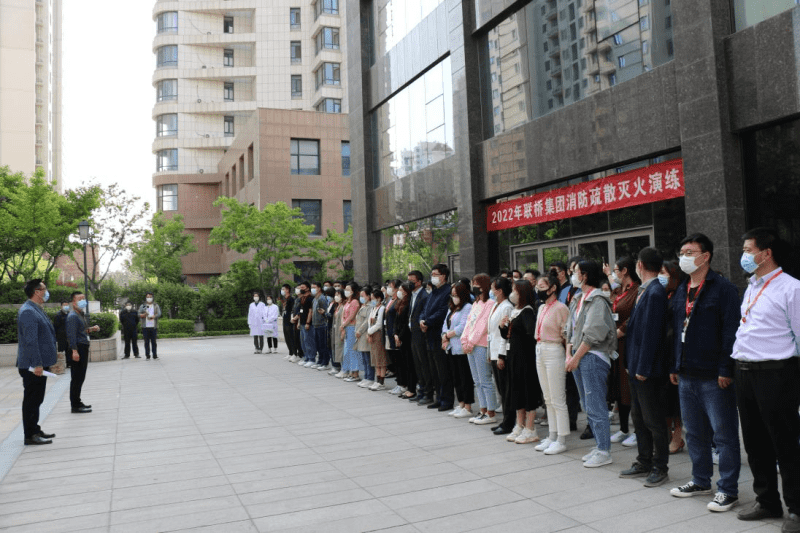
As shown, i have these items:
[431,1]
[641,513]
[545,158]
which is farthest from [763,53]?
[431,1]

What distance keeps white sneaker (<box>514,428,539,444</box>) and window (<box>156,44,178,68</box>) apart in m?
55.3

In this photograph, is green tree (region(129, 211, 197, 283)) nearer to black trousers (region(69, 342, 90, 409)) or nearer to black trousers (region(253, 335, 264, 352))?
black trousers (region(253, 335, 264, 352))

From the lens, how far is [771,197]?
8.93 m

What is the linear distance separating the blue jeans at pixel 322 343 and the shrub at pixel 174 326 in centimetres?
1932

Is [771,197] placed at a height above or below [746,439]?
above

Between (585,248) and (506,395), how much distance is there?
5.75 m

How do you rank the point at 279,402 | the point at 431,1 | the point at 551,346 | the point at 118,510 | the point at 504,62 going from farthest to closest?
the point at 431,1 < the point at 504,62 < the point at 279,402 < the point at 551,346 < the point at 118,510

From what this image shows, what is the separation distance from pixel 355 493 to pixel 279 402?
18.3ft

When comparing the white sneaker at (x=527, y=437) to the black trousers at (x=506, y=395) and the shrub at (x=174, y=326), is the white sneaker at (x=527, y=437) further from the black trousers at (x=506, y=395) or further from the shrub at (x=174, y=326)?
the shrub at (x=174, y=326)

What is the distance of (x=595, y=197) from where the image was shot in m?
12.1

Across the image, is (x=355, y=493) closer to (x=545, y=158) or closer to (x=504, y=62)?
(x=545, y=158)

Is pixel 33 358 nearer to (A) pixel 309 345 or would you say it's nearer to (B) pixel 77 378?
(B) pixel 77 378

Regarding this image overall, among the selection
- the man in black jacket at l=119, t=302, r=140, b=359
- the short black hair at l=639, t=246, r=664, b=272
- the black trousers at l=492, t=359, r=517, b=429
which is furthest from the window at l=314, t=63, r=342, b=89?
the short black hair at l=639, t=246, r=664, b=272

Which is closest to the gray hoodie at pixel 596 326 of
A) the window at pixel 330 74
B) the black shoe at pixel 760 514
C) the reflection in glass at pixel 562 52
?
the black shoe at pixel 760 514
